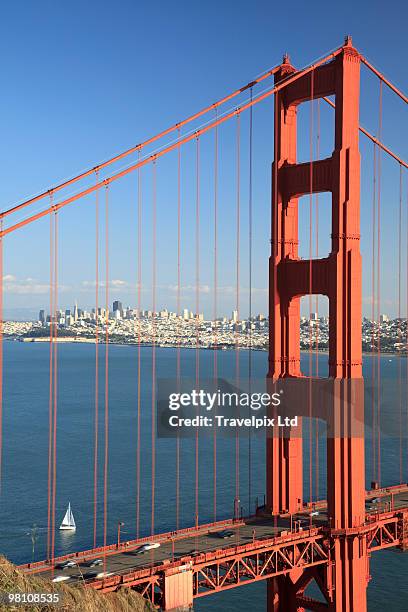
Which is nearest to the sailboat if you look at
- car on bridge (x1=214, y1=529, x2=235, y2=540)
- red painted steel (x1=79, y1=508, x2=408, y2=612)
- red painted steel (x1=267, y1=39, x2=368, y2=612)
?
red painted steel (x1=267, y1=39, x2=368, y2=612)

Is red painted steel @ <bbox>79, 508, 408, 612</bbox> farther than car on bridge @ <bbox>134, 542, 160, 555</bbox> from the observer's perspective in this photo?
No

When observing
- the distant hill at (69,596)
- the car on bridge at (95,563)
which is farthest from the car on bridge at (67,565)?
the distant hill at (69,596)

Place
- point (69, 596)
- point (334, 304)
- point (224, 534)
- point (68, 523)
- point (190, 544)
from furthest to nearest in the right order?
1. point (68, 523)
2. point (334, 304)
3. point (224, 534)
4. point (190, 544)
5. point (69, 596)

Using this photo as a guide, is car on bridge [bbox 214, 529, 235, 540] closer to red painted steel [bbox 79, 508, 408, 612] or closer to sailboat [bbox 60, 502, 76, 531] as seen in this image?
red painted steel [bbox 79, 508, 408, 612]

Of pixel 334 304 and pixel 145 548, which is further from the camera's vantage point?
pixel 334 304

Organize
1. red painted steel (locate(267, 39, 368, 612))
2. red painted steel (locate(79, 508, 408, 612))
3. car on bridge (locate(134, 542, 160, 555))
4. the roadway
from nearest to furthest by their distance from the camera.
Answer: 1. red painted steel (locate(79, 508, 408, 612))
2. the roadway
3. car on bridge (locate(134, 542, 160, 555))
4. red painted steel (locate(267, 39, 368, 612))

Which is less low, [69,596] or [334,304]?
[334,304]

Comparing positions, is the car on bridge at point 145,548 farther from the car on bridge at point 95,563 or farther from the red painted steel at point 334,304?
the red painted steel at point 334,304

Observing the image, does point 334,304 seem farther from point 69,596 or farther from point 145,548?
point 69,596

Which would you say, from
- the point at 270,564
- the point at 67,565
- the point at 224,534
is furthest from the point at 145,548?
the point at 270,564

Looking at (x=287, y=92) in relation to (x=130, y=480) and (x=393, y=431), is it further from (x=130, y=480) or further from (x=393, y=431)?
(x=393, y=431)

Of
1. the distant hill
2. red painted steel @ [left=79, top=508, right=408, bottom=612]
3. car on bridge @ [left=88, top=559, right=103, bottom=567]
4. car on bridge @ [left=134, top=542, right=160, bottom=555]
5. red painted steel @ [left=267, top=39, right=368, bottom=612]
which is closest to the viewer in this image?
the distant hill

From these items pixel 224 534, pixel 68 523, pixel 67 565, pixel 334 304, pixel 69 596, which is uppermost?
pixel 334 304
